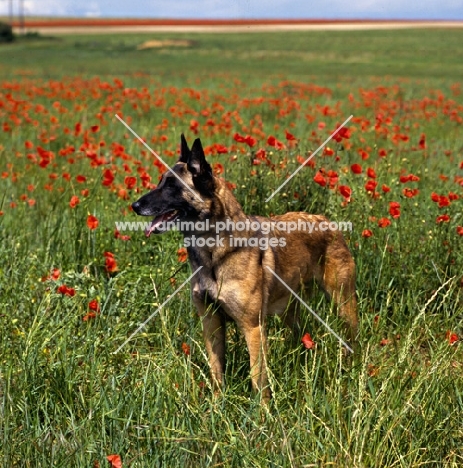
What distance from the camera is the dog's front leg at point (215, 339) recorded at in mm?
4266

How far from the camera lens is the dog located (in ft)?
13.1

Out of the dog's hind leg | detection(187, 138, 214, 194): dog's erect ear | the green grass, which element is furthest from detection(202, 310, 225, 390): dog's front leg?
the green grass

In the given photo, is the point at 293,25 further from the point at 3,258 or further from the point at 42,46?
the point at 3,258

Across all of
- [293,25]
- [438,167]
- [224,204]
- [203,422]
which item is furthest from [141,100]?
[293,25]

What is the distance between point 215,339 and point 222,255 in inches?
20.4

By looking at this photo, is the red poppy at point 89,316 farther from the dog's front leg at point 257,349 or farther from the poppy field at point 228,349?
the dog's front leg at point 257,349

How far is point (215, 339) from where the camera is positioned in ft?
14.1

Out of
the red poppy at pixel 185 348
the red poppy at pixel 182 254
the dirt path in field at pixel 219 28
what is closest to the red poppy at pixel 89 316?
the red poppy at pixel 185 348

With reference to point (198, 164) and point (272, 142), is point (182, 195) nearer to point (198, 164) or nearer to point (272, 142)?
point (198, 164)

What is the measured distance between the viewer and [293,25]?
95.7 m

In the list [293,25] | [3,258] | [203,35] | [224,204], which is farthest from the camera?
[293,25]

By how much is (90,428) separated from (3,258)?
234 centimetres

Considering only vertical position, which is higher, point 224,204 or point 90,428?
point 224,204

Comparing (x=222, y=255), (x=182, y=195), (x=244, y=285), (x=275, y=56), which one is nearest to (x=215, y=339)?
(x=244, y=285)
